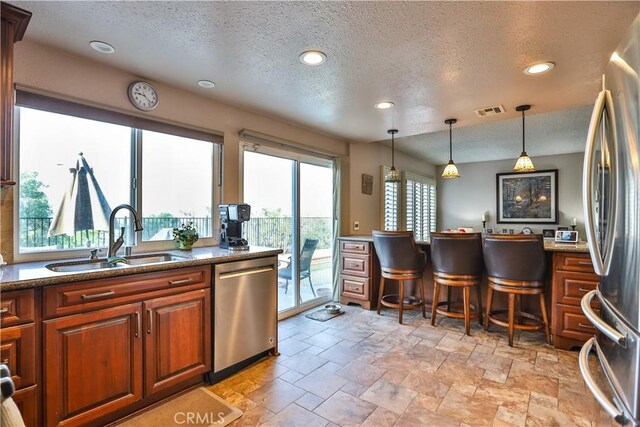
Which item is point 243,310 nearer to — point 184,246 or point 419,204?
point 184,246

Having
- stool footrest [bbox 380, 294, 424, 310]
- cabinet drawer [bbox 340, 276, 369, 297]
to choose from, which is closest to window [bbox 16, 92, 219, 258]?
cabinet drawer [bbox 340, 276, 369, 297]

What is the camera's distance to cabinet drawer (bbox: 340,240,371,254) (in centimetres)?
403

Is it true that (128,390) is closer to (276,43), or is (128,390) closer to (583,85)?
(276,43)

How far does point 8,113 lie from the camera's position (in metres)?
1.61

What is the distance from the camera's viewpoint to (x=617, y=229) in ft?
3.93

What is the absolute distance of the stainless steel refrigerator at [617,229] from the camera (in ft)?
3.49

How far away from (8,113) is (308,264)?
3.10 meters

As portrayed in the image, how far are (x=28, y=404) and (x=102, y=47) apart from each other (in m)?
2.04

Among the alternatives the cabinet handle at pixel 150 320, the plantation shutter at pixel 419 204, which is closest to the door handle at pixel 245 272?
the cabinet handle at pixel 150 320

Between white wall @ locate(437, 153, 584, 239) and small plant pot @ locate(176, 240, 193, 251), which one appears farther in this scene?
white wall @ locate(437, 153, 584, 239)

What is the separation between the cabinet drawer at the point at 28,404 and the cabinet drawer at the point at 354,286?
3.16m

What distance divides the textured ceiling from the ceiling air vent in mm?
149

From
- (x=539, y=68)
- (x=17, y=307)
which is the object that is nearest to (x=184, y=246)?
(x=17, y=307)

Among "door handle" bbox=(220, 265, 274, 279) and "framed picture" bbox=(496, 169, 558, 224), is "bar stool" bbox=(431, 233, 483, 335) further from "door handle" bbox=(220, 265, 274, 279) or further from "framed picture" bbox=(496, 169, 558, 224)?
"framed picture" bbox=(496, 169, 558, 224)
